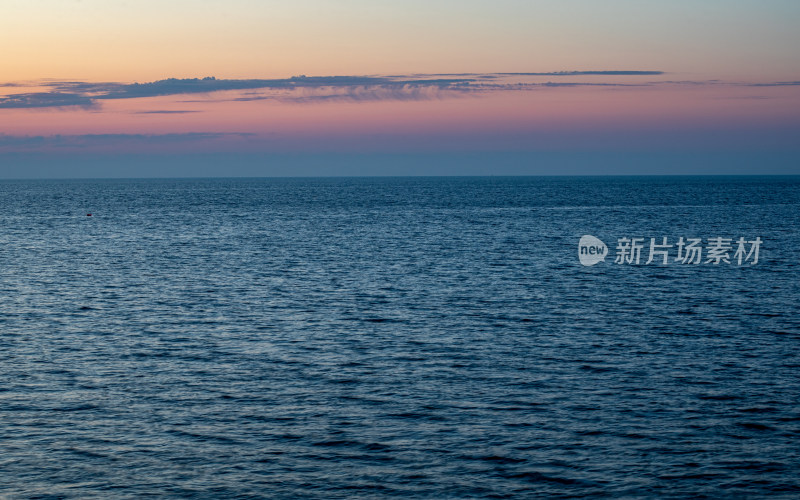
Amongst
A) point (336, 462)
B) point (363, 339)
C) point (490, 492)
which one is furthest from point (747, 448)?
point (363, 339)

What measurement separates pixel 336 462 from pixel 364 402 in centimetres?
542

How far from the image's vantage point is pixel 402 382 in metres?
29.8

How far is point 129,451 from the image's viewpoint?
22.8 metres

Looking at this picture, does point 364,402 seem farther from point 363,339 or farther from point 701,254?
point 701,254

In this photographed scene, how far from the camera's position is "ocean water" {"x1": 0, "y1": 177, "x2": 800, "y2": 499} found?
2122cm
